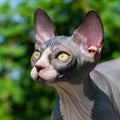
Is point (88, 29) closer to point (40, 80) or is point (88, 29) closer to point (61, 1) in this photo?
point (40, 80)

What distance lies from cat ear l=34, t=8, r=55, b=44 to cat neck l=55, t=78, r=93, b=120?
16cm

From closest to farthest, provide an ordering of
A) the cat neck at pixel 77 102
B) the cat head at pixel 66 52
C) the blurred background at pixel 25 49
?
the cat head at pixel 66 52 < the cat neck at pixel 77 102 < the blurred background at pixel 25 49

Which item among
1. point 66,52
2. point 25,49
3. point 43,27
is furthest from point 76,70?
point 25,49

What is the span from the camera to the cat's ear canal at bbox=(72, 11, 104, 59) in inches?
68.2

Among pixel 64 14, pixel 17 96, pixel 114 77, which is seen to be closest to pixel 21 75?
pixel 17 96

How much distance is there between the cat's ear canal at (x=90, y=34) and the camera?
173 centimetres

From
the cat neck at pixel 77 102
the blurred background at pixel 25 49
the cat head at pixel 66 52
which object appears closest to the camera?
the cat head at pixel 66 52

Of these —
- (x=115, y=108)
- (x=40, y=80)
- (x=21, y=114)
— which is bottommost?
(x=21, y=114)

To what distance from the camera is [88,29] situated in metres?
1.75

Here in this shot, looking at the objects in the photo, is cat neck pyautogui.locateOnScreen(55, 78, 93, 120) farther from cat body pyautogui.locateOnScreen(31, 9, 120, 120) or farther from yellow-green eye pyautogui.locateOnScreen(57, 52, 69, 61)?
yellow-green eye pyautogui.locateOnScreen(57, 52, 69, 61)

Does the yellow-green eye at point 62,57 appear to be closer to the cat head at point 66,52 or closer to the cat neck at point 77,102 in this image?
the cat head at point 66,52

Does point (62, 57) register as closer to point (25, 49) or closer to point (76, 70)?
point (76, 70)

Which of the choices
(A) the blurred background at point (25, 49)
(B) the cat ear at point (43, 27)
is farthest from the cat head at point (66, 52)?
(A) the blurred background at point (25, 49)

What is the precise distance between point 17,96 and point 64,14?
48 centimetres
